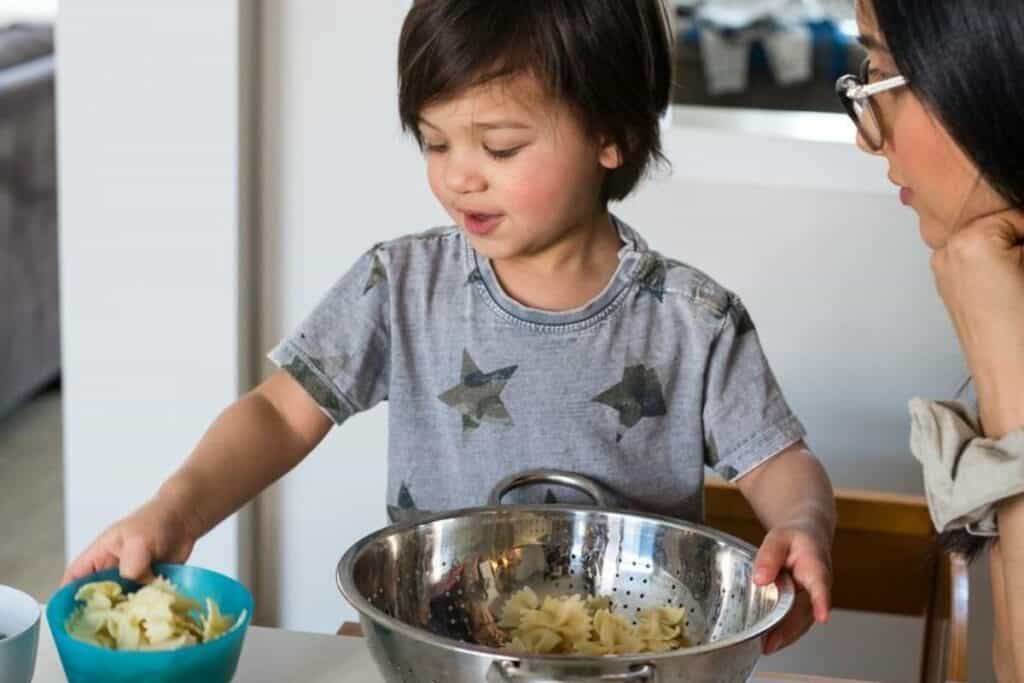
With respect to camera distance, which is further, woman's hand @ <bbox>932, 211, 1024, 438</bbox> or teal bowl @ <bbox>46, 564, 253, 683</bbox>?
woman's hand @ <bbox>932, 211, 1024, 438</bbox>

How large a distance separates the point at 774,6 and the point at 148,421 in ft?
7.89

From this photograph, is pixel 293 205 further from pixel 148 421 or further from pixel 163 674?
pixel 163 674

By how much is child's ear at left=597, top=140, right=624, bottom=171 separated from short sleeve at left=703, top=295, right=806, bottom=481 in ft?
0.50

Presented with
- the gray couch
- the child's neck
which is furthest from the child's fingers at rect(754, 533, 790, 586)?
the gray couch

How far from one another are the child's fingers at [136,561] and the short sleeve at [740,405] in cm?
49

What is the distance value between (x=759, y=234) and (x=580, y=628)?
112 cm

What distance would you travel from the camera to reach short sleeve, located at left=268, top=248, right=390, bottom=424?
1.32 meters

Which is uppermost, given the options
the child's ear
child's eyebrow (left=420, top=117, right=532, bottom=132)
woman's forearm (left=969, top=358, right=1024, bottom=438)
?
child's eyebrow (left=420, top=117, right=532, bottom=132)

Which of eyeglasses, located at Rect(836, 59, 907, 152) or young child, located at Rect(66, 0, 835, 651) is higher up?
eyeglasses, located at Rect(836, 59, 907, 152)

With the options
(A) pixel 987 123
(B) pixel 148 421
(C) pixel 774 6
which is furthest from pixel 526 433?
(C) pixel 774 6

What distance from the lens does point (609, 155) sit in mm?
1307

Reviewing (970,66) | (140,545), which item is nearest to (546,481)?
(140,545)

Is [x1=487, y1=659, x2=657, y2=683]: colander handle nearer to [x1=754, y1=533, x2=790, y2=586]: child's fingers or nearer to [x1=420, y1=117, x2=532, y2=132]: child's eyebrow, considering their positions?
[x1=754, y1=533, x2=790, y2=586]: child's fingers

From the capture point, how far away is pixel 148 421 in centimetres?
219
